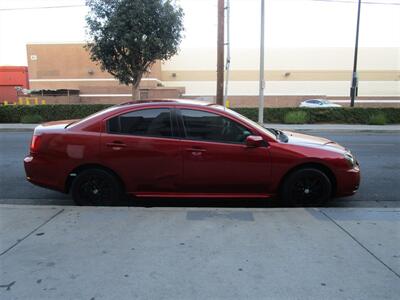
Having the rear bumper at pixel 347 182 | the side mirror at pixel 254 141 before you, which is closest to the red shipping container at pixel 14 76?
the side mirror at pixel 254 141

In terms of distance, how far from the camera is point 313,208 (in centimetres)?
527

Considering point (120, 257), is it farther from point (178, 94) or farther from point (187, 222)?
point (178, 94)

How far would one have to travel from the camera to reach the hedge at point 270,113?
22203mm

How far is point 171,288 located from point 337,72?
52.4 metres

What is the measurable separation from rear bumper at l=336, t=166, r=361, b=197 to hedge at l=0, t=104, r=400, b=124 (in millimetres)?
16718

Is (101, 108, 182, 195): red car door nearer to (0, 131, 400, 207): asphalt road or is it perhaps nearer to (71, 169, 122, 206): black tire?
(71, 169, 122, 206): black tire

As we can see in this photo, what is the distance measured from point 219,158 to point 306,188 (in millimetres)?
1253

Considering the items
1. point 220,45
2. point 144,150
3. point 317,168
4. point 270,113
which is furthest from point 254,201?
point 270,113

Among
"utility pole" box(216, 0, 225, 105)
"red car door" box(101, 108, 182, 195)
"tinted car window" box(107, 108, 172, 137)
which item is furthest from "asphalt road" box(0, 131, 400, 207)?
"utility pole" box(216, 0, 225, 105)

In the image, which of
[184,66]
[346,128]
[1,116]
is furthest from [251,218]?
[184,66]

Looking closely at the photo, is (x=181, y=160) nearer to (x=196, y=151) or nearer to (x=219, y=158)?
(x=196, y=151)

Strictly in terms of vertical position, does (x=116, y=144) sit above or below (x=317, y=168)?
above

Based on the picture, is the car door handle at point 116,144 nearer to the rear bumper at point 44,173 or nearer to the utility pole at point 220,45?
the rear bumper at point 44,173

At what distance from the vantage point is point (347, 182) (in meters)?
5.54
